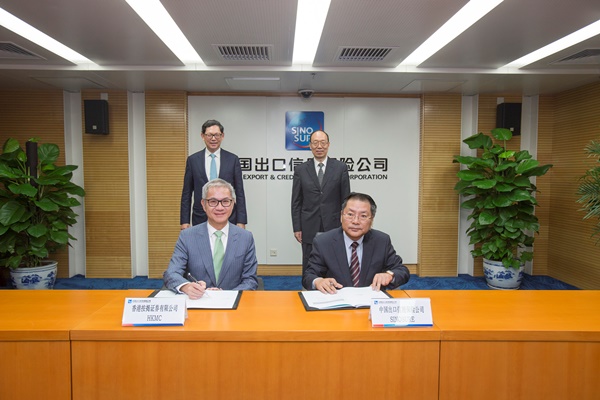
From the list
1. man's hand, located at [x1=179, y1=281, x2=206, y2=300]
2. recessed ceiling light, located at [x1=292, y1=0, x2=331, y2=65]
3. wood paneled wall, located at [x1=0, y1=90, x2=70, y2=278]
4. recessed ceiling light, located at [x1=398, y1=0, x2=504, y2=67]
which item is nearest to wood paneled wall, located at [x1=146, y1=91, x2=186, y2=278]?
Answer: wood paneled wall, located at [x1=0, y1=90, x2=70, y2=278]

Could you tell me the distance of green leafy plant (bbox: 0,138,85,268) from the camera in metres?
4.84

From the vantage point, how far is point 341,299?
192cm

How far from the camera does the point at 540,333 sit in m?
1.53

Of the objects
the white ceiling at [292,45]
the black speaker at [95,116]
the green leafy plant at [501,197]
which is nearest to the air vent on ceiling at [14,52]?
the white ceiling at [292,45]

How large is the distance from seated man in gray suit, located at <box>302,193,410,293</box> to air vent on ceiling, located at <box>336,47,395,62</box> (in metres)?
2.35

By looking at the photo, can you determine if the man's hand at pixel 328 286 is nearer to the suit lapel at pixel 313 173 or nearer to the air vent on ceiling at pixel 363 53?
the suit lapel at pixel 313 173

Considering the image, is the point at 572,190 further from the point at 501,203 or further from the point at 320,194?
the point at 320,194

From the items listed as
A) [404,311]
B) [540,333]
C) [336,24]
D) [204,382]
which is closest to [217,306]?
[204,382]

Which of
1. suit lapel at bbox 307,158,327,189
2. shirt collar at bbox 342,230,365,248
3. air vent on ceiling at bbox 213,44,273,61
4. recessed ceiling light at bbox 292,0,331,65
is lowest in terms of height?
shirt collar at bbox 342,230,365,248

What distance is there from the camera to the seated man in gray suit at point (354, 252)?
7.88 feet

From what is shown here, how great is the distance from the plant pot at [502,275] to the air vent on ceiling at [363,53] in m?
3.20

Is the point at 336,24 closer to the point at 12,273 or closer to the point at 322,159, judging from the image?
the point at 322,159

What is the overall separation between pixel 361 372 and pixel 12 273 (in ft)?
17.5

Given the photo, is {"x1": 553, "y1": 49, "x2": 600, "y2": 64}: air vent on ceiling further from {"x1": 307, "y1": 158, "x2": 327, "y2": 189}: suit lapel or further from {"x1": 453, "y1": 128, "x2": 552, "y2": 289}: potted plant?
{"x1": 307, "y1": 158, "x2": 327, "y2": 189}: suit lapel
